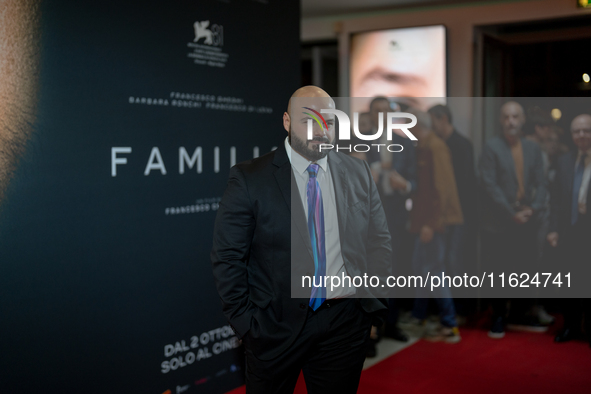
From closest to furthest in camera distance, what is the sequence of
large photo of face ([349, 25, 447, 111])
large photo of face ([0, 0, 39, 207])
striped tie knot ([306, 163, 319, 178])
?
striped tie knot ([306, 163, 319, 178]), large photo of face ([0, 0, 39, 207]), large photo of face ([349, 25, 447, 111])

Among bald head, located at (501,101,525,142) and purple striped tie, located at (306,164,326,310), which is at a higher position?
bald head, located at (501,101,525,142)

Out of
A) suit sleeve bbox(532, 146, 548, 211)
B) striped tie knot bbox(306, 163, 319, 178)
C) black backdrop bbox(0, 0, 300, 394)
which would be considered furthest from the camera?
suit sleeve bbox(532, 146, 548, 211)

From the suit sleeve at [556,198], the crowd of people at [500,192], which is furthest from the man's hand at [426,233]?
the suit sleeve at [556,198]

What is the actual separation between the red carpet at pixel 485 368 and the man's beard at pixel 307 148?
5.72 feet

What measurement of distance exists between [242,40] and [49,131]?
1350 millimetres

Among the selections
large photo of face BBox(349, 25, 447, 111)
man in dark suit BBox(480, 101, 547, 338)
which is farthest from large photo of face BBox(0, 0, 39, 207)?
large photo of face BBox(349, 25, 447, 111)

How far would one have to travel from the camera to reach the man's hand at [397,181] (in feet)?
9.69

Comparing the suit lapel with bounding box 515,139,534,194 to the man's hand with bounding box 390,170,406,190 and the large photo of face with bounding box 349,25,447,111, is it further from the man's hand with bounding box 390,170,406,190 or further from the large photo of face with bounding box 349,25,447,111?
the large photo of face with bounding box 349,25,447,111

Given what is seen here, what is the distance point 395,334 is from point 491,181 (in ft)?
5.19

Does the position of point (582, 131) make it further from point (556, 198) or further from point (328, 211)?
point (328, 211)

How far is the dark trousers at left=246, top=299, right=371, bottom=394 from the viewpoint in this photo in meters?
1.83

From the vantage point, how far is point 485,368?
3418 mm

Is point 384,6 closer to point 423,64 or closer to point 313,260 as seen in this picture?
point 423,64

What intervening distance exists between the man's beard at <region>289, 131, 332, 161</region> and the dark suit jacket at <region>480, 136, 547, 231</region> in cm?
148
